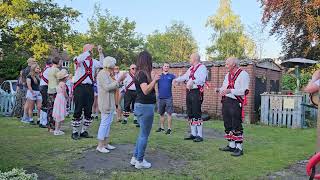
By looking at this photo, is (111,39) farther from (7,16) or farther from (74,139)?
(74,139)

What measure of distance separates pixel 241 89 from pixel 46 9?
27.0 m

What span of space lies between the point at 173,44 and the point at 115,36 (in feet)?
46.8

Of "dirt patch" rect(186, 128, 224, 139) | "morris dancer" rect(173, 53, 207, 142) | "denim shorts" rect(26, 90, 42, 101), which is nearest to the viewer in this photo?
"morris dancer" rect(173, 53, 207, 142)

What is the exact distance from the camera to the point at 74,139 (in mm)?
8469

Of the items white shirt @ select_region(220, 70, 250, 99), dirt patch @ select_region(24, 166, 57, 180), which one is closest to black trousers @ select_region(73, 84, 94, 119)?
dirt patch @ select_region(24, 166, 57, 180)

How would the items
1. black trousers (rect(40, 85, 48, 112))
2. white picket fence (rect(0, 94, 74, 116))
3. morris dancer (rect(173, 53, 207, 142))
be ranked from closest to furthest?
morris dancer (rect(173, 53, 207, 142)), black trousers (rect(40, 85, 48, 112)), white picket fence (rect(0, 94, 74, 116))

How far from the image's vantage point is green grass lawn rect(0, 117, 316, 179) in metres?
5.89

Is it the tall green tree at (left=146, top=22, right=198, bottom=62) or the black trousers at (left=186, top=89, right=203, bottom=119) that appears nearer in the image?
the black trousers at (left=186, top=89, right=203, bottom=119)

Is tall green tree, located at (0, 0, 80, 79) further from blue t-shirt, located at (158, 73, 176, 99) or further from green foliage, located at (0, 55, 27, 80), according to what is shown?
blue t-shirt, located at (158, 73, 176, 99)

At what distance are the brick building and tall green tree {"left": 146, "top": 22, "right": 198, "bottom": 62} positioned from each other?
1504 inches

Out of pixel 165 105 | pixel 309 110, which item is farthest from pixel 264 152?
pixel 309 110

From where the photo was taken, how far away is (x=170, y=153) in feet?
24.2

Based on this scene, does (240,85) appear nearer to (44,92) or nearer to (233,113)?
(233,113)

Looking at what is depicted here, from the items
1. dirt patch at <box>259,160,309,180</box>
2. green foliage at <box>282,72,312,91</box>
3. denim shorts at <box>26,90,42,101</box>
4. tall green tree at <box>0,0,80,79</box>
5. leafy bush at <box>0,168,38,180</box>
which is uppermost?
tall green tree at <box>0,0,80,79</box>
